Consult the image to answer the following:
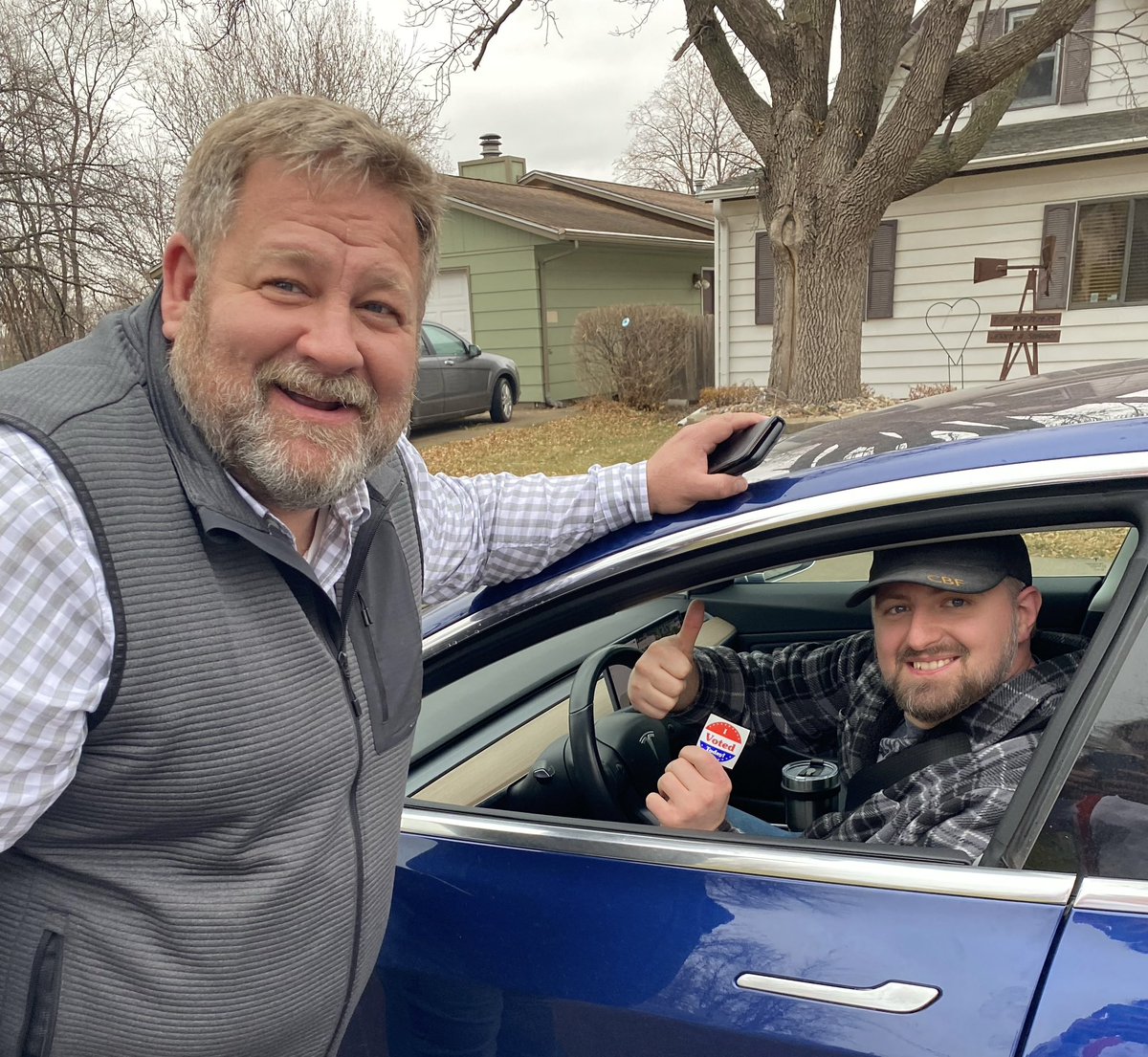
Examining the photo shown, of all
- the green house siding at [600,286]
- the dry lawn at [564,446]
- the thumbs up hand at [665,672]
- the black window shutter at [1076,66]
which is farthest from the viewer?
the green house siding at [600,286]

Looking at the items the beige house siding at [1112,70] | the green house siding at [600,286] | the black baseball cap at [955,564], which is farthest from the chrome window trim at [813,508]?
the green house siding at [600,286]

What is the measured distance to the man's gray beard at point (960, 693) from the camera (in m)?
1.74

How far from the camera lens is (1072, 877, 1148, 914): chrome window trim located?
44.3 inches

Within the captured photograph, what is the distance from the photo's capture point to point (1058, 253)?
11383 mm

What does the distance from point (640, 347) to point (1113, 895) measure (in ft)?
41.9

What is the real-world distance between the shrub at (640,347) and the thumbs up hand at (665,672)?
11.8 metres

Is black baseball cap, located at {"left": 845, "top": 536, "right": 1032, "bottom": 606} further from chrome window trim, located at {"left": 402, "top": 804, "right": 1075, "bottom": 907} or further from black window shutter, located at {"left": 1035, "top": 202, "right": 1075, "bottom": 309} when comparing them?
black window shutter, located at {"left": 1035, "top": 202, "right": 1075, "bottom": 309}

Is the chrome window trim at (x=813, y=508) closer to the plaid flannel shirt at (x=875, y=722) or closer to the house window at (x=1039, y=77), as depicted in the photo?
the plaid flannel shirt at (x=875, y=722)

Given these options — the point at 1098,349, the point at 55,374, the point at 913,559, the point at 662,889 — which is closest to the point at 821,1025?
the point at 662,889

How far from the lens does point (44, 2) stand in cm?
1060

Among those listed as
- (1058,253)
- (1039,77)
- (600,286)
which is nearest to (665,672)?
(1058,253)

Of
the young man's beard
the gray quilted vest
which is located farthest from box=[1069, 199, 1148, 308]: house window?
the gray quilted vest

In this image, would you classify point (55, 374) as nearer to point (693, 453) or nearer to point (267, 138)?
point (267, 138)

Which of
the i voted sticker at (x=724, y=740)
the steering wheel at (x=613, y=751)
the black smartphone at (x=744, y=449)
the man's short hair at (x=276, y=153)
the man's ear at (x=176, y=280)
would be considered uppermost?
the man's short hair at (x=276, y=153)
